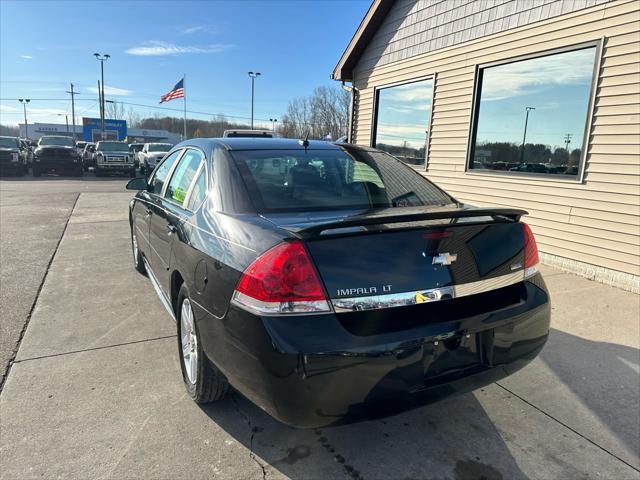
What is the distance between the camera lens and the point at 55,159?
2203cm

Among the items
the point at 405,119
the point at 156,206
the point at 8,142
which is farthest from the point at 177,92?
the point at 156,206

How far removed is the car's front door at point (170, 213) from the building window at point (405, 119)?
616 centimetres

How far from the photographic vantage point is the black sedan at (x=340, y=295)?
1915 mm

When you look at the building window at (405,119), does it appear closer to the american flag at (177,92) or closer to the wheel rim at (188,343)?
the wheel rim at (188,343)

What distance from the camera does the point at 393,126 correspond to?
996cm

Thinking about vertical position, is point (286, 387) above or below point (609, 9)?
below

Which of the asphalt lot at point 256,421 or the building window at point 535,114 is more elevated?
the building window at point 535,114

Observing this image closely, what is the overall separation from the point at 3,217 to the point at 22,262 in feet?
14.9

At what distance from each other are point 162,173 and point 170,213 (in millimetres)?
1045

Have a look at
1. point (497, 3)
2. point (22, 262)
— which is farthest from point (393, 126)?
point (22, 262)

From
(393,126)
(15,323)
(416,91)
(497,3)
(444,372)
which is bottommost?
(15,323)

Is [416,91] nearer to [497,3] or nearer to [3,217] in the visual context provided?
[497,3]

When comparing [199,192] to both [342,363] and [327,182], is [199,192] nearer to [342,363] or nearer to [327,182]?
[327,182]

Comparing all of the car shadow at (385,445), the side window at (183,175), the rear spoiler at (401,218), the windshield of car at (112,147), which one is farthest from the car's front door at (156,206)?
the windshield of car at (112,147)
